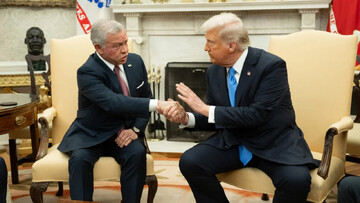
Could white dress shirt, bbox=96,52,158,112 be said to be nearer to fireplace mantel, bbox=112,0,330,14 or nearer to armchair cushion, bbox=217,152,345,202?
armchair cushion, bbox=217,152,345,202

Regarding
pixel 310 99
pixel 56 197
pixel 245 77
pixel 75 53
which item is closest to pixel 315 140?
pixel 310 99

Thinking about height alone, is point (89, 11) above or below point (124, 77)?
above

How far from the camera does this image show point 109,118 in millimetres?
2525

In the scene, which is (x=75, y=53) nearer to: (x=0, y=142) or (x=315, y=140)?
(x=315, y=140)

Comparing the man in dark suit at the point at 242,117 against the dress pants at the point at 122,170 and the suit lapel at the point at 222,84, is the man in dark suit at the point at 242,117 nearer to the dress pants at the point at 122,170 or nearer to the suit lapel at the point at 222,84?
the suit lapel at the point at 222,84

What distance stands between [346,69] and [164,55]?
2.66m

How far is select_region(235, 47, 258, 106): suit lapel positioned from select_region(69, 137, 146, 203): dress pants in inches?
24.9

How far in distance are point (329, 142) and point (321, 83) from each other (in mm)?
489

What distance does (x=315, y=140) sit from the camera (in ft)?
8.48

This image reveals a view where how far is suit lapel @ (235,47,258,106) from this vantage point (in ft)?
7.36

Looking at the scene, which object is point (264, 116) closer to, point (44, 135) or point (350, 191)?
point (350, 191)

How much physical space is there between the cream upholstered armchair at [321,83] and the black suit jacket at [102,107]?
2.07 ft

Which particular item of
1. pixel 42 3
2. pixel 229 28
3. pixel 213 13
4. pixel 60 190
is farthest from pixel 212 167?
pixel 42 3

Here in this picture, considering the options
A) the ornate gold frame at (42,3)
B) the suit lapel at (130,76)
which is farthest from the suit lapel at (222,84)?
the ornate gold frame at (42,3)
